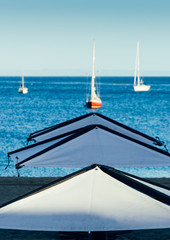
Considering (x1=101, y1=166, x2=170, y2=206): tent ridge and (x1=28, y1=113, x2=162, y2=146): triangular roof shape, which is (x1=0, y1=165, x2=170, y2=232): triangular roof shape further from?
(x1=28, y1=113, x2=162, y2=146): triangular roof shape

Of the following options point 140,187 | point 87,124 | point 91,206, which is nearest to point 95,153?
point 87,124

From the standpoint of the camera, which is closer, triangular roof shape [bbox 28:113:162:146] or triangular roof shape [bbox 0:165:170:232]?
triangular roof shape [bbox 0:165:170:232]

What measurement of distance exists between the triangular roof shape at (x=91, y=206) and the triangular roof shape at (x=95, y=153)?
2.64 m

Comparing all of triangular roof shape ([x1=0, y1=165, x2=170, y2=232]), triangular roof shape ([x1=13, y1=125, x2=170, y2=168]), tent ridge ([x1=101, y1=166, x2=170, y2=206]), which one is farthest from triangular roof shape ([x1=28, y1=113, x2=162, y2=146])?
triangular roof shape ([x1=0, y1=165, x2=170, y2=232])

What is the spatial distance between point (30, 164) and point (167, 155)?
7.52 feet

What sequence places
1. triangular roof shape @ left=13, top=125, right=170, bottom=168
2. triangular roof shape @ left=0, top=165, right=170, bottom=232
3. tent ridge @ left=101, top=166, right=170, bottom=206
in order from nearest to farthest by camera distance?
triangular roof shape @ left=0, top=165, right=170, bottom=232 < tent ridge @ left=101, top=166, right=170, bottom=206 < triangular roof shape @ left=13, top=125, right=170, bottom=168

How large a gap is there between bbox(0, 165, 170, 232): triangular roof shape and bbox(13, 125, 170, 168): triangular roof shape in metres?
2.64

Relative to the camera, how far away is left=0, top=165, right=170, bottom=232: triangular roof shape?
3.78 meters

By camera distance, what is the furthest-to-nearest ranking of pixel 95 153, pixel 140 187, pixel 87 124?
pixel 87 124, pixel 95 153, pixel 140 187

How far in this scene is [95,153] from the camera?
7.12m

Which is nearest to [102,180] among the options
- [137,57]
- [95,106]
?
[95,106]

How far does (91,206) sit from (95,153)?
321 cm

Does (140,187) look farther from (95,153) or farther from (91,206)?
(95,153)

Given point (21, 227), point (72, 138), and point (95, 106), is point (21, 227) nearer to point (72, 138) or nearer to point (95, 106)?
point (72, 138)
